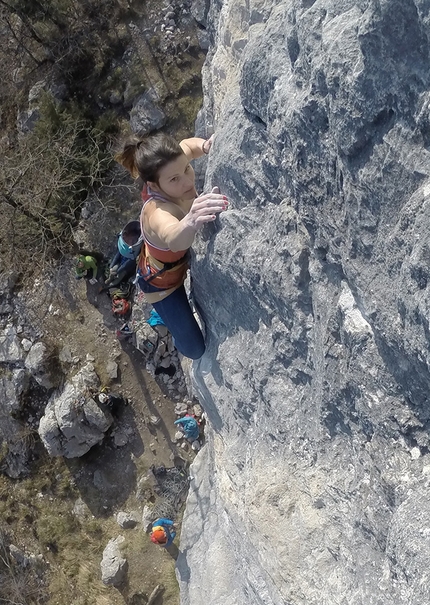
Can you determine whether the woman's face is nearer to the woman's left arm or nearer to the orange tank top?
the orange tank top

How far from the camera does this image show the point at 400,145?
170 centimetres

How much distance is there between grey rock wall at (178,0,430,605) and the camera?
5.67ft

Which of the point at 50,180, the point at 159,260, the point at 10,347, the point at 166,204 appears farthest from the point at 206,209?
the point at 10,347

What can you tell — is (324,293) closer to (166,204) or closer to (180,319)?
(166,204)

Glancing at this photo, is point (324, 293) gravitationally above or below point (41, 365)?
above

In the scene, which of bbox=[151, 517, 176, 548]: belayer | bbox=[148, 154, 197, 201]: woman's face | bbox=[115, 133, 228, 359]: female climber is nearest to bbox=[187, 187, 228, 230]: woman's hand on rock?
bbox=[115, 133, 228, 359]: female climber

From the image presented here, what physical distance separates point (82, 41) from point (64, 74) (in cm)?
53

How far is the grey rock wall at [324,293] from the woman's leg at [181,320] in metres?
0.17

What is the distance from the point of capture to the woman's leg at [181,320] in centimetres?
367

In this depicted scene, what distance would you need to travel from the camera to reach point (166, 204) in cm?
299

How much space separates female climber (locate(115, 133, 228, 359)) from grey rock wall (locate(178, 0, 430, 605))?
6.5 inches

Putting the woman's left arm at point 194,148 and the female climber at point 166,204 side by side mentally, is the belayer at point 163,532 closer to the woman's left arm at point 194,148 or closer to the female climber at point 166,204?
the female climber at point 166,204

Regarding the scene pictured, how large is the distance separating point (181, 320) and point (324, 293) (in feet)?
5.16

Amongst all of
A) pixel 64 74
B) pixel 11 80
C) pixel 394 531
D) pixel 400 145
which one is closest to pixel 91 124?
pixel 64 74
